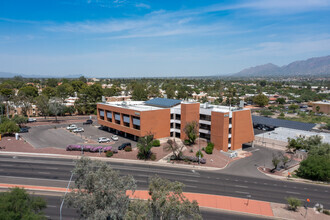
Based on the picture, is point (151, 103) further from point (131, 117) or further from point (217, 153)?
point (217, 153)

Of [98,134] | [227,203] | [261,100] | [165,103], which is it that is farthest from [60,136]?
[261,100]

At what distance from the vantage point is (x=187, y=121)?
58812 mm

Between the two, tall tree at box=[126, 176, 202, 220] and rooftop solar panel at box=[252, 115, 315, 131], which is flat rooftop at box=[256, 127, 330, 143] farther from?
tall tree at box=[126, 176, 202, 220]

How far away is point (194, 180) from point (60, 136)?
43125 millimetres

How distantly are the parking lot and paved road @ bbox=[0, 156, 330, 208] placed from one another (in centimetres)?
1159

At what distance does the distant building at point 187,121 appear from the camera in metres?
54.2

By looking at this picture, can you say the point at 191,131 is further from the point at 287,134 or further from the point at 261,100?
the point at 261,100

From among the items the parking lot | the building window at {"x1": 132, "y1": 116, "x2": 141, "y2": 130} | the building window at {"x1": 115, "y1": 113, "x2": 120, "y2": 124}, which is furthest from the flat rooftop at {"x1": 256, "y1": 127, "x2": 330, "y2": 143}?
the building window at {"x1": 115, "y1": 113, "x2": 120, "y2": 124}

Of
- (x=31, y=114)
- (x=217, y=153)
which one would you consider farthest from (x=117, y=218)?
(x=31, y=114)

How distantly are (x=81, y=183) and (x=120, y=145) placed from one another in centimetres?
3697

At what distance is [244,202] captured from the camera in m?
31.7

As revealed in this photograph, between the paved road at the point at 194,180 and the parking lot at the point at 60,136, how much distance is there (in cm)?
1159

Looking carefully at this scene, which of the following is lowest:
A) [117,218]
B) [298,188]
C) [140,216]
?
[298,188]

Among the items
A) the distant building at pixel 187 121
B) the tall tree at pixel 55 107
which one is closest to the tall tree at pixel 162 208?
the distant building at pixel 187 121
